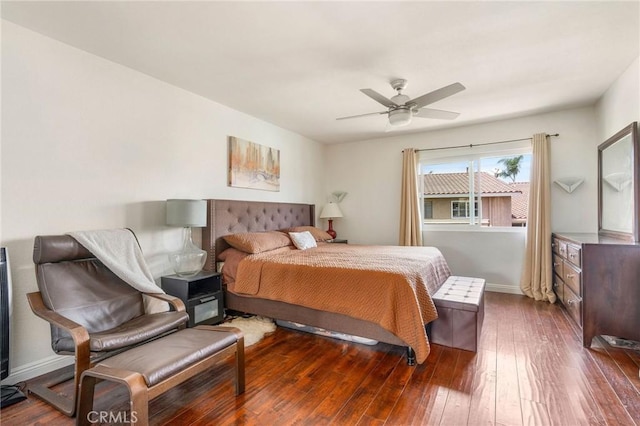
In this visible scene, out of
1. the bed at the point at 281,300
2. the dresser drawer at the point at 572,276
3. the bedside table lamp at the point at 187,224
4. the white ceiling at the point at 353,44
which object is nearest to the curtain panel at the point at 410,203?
the bed at the point at 281,300

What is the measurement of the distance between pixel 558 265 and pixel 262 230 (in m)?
3.77

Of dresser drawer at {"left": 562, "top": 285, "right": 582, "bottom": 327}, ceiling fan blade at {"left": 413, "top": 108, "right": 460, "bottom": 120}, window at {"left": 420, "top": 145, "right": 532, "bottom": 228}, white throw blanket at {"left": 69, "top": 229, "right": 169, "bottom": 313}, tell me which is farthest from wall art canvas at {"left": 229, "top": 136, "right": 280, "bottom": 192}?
dresser drawer at {"left": 562, "top": 285, "right": 582, "bottom": 327}

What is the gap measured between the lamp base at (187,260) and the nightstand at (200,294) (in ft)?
0.22

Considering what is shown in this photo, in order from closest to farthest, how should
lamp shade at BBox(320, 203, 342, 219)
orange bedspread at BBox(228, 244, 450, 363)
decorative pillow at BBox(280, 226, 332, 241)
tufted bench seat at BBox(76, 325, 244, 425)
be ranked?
tufted bench seat at BBox(76, 325, 244, 425), orange bedspread at BBox(228, 244, 450, 363), decorative pillow at BBox(280, 226, 332, 241), lamp shade at BBox(320, 203, 342, 219)

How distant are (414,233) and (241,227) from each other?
2.74 meters

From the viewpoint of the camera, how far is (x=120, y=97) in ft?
9.20

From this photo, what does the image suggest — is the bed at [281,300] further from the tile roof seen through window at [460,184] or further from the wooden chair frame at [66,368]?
the tile roof seen through window at [460,184]

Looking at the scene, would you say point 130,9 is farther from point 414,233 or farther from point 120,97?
point 414,233

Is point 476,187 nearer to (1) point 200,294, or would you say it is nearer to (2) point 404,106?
(2) point 404,106

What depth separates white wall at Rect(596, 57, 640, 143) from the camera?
109 inches

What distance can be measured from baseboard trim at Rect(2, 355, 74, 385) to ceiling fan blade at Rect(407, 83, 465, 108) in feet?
11.8

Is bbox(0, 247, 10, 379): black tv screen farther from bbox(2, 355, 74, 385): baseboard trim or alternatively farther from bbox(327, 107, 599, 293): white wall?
bbox(327, 107, 599, 293): white wall

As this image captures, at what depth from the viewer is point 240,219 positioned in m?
3.90

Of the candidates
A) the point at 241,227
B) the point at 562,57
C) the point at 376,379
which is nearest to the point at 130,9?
the point at 241,227
